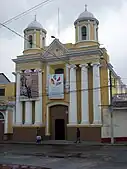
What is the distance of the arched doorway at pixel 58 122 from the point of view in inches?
1431

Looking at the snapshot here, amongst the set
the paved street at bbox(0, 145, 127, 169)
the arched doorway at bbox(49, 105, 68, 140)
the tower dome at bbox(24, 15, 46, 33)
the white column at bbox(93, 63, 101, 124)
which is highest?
the tower dome at bbox(24, 15, 46, 33)

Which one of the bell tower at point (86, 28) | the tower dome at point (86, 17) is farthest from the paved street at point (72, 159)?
the tower dome at point (86, 17)

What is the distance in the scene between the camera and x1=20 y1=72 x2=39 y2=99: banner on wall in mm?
37219

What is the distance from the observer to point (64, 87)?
1412 inches

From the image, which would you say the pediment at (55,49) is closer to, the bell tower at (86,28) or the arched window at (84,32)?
the bell tower at (86,28)

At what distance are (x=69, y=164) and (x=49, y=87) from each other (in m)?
21.3

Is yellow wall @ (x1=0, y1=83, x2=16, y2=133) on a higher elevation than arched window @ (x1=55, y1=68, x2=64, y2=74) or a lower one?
lower

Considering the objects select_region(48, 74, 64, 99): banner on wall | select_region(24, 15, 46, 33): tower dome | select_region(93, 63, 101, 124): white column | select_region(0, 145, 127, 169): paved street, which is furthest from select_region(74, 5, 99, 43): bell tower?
select_region(0, 145, 127, 169): paved street

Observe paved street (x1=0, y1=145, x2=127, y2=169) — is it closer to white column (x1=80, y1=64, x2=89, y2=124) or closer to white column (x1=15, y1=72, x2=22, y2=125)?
white column (x1=80, y1=64, x2=89, y2=124)

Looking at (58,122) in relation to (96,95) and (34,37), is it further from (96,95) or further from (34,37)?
(34,37)

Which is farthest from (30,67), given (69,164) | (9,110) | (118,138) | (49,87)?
(69,164)

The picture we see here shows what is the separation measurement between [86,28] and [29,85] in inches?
405

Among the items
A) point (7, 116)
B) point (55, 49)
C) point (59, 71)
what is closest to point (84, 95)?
point (59, 71)

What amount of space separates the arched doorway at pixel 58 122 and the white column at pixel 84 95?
121 inches
